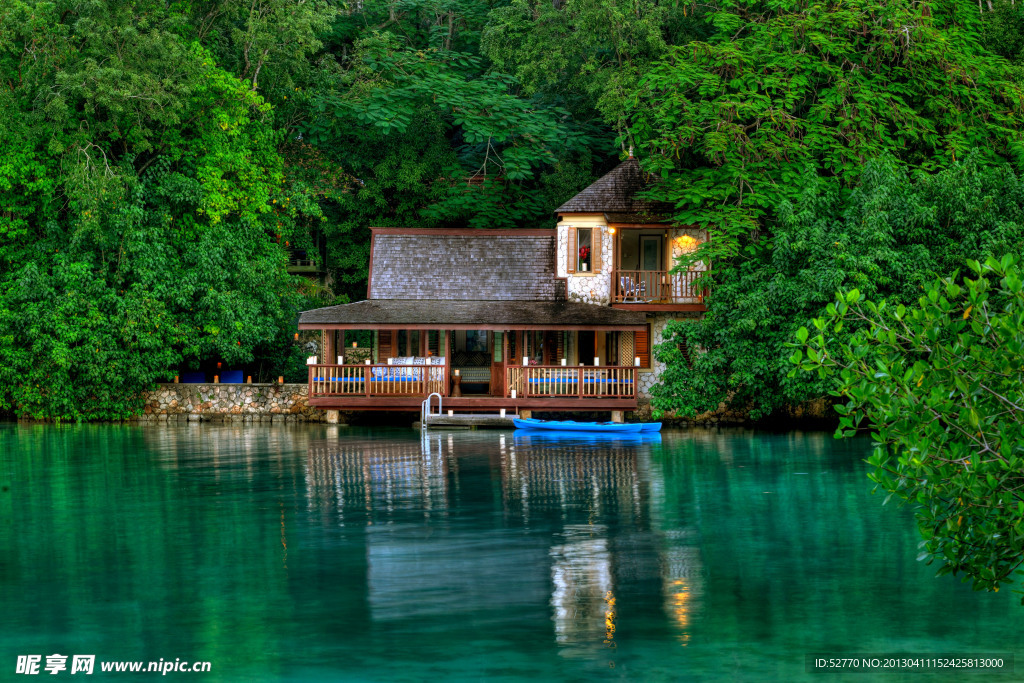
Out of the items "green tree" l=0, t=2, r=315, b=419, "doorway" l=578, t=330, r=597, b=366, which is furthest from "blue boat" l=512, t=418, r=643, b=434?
"green tree" l=0, t=2, r=315, b=419

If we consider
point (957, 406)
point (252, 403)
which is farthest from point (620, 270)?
point (957, 406)

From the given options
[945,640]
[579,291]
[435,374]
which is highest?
[579,291]

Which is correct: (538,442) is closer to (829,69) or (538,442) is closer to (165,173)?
(829,69)

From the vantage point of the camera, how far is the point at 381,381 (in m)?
32.7

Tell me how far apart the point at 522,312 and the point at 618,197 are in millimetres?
4840

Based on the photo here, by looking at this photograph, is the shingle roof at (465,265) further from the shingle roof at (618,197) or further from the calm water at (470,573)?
the calm water at (470,573)

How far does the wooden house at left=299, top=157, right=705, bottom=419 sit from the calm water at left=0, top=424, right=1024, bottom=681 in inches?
409

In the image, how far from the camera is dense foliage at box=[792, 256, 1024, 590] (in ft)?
25.1

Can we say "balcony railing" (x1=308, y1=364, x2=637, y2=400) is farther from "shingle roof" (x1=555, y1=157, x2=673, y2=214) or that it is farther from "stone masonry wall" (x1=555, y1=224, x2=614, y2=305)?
"shingle roof" (x1=555, y1=157, x2=673, y2=214)

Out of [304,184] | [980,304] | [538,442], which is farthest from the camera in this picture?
[304,184]

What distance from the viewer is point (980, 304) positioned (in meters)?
7.67

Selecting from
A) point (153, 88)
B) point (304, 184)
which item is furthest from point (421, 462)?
point (304, 184)

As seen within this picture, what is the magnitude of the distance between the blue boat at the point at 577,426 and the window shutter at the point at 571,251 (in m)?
6.55

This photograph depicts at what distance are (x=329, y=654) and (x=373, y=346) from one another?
30.3 metres
